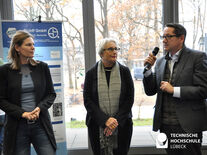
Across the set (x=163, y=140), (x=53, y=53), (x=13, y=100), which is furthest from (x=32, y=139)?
(x=163, y=140)

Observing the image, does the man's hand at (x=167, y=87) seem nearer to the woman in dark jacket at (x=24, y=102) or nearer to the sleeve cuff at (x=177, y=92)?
the sleeve cuff at (x=177, y=92)

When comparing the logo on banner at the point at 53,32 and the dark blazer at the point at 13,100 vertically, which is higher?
the logo on banner at the point at 53,32

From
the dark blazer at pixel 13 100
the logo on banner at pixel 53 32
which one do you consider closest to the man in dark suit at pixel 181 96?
the dark blazer at pixel 13 100

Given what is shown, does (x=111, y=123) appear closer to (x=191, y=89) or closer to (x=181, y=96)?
(x=181, y=96)

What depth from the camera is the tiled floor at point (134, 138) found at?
311 centimetres

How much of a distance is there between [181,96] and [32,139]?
147 centimetres

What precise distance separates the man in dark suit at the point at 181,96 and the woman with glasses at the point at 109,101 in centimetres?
35

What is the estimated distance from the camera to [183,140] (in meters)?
1.78

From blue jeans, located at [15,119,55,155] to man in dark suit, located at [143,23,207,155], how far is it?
1.10 m

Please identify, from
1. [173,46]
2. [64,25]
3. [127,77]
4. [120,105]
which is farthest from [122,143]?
[64,25]

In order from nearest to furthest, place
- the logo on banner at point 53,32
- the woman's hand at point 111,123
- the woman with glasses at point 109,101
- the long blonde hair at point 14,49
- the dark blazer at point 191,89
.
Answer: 1. the dark blazer at point 191,89
2. the long blonde hair at point 14,49
3. the woman's hand at point 111,123
4. the woman with glasses at point 109,101
5. the logo on banner at point 53,32

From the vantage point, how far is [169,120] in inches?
72.6

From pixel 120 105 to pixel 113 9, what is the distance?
163 cm

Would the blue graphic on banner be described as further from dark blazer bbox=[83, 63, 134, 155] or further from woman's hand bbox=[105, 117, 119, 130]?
woman's hand bbox=[105, 117, 119, 130]
